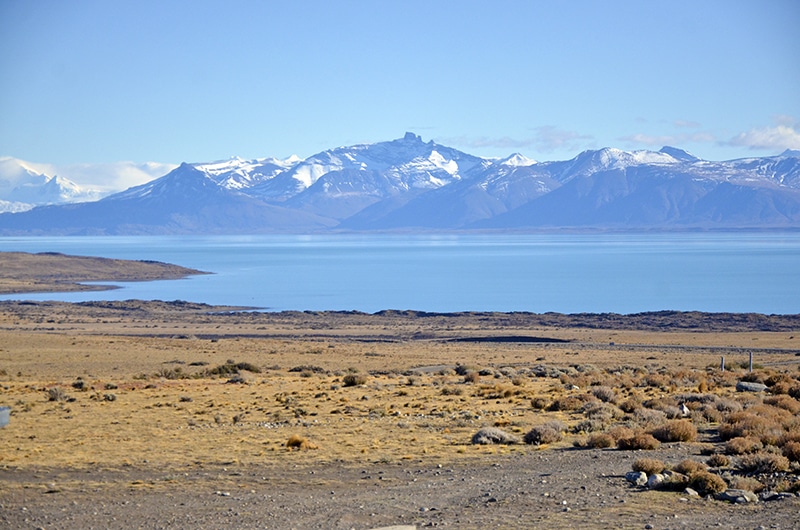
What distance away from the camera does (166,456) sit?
14547 millimetres

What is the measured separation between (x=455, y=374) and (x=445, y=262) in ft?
455

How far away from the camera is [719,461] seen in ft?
40.8

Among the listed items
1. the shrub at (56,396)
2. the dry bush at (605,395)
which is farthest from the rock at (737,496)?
the shrub at (56,396)

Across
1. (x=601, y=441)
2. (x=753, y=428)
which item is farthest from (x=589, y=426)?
(x=753, y=428)

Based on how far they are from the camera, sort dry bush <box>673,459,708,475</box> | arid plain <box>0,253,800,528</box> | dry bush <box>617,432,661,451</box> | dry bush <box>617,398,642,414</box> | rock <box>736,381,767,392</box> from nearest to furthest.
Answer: arid plain <box>0,253,800,528</box>
dry bush <box>673,459,708,475</box>
dry bush <box>617,432,661,451</box>
dry bush <box>617,398,642,414</box>
rock <box>736,381,767,392</box>

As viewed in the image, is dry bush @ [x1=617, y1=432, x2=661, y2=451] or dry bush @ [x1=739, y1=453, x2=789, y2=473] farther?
dry bush @ [x1=617, y1=432, x2=661, y2=451]

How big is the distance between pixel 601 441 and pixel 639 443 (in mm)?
587

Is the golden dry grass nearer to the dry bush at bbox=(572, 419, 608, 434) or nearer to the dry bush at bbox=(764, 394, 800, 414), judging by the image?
the dry bush at bbox=(572, 419, 608, 434)

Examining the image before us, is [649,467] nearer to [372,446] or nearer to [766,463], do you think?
[766,463]

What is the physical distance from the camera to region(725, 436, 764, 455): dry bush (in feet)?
43.1

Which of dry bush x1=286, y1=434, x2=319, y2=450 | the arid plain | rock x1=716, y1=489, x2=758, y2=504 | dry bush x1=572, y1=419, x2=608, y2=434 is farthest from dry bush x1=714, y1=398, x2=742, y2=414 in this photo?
dry bush x1=286, y1=434, x2=319, y2=450

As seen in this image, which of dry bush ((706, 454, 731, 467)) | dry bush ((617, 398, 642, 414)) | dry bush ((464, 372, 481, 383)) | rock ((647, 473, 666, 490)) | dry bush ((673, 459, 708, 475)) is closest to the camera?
rock ((647, 473, 666, 490))

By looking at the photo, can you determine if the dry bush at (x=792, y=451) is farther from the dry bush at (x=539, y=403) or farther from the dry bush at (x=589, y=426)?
the dry bush at (x=539, y=403)

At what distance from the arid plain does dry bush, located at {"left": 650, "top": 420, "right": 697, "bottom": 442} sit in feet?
0.11
